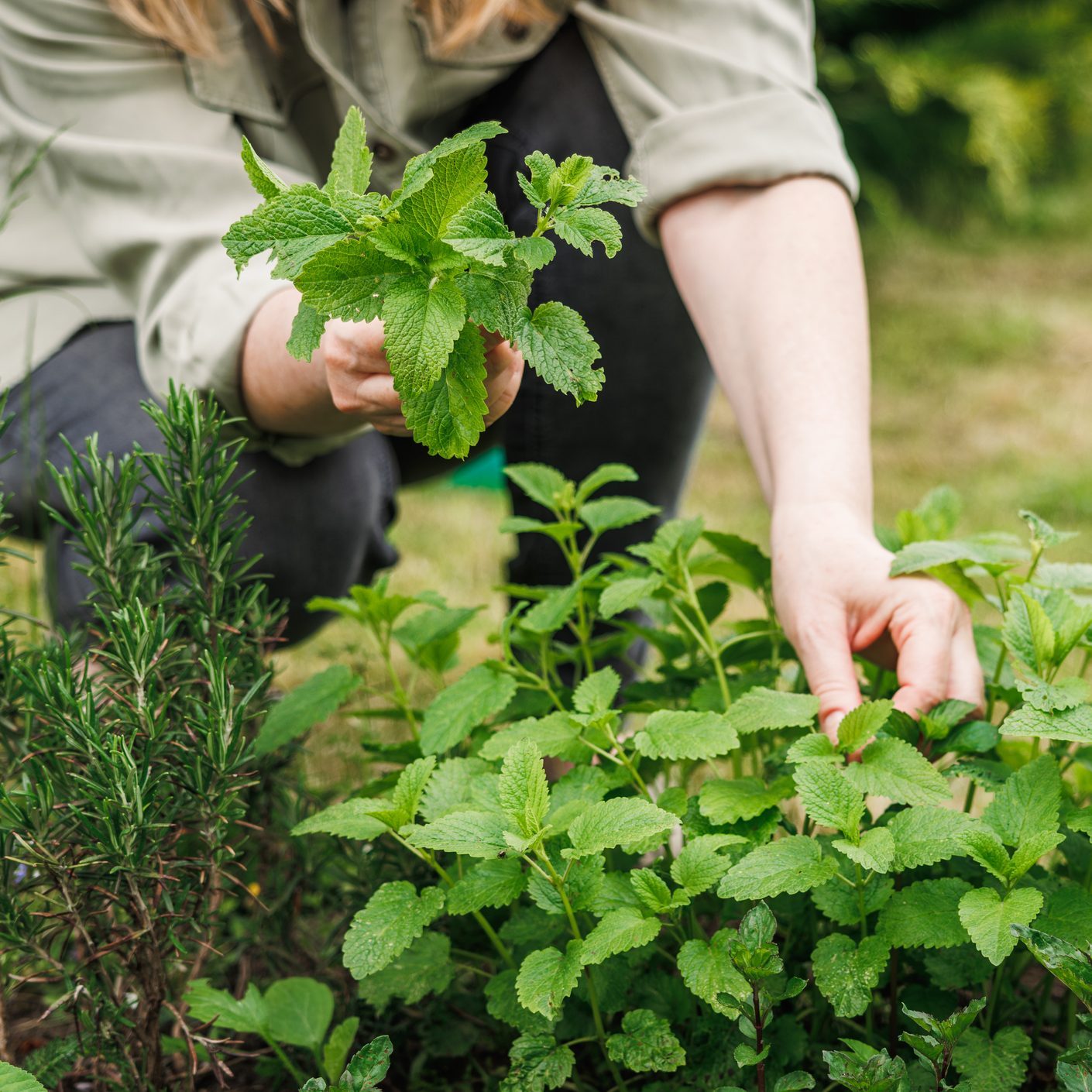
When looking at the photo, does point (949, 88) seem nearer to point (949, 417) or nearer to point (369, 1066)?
point (949, 417)

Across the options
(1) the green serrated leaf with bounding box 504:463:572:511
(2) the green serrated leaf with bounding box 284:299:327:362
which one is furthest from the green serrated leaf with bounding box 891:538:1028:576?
(2) the green serrated leaf with bounding box 284:299:327:362

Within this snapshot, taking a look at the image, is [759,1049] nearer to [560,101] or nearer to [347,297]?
[347,297]

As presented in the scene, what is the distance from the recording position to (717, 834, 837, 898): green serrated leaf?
82 cm

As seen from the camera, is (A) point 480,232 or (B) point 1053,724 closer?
(A) point 480,232

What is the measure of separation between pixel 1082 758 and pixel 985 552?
0.20 meters

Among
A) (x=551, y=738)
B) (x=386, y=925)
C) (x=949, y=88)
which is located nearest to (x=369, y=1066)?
(x=386, y=925)

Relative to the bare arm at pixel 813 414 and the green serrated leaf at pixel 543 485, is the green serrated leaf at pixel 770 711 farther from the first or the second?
the green serrated leaf at pixel 543 485

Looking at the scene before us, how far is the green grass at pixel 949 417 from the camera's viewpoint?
295 centimetres

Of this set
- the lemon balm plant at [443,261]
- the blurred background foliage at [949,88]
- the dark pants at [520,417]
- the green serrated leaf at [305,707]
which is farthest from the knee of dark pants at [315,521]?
the blurred background foliage at [949,88]

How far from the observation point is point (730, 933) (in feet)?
2.81

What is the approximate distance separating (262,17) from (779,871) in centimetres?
129

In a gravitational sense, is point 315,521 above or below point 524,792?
below

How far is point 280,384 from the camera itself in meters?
1.26

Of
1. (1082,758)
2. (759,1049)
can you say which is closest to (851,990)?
(759,1049)
